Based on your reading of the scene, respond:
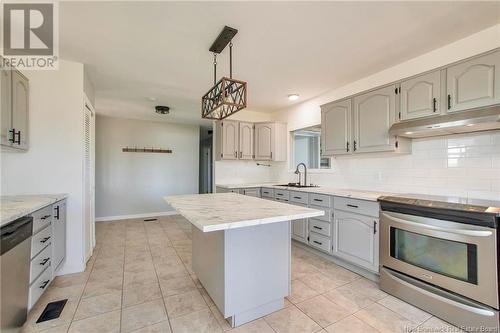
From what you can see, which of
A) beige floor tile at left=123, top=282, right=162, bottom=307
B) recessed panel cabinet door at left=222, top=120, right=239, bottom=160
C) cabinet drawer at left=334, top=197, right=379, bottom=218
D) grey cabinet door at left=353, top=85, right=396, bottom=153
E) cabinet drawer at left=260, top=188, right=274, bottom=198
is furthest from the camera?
recessed panel cabinet door at left=222, top=120, right=239, bottom=160

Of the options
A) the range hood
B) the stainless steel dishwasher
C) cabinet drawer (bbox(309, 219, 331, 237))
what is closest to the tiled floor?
the stainless steel dishwasher

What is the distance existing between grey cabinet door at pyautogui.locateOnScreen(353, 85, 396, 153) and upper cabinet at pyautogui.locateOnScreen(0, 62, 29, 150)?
12.0 ft

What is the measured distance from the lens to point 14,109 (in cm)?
217

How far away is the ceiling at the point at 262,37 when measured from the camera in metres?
1.77

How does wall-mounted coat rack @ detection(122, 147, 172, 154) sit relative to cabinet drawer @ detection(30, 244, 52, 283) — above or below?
above

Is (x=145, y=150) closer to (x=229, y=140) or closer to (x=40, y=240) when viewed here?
(x=229, y=140)

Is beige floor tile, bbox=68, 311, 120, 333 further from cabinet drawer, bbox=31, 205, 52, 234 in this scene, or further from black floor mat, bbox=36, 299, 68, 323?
cabinet drawer, bbox=31, 205, 52, 234

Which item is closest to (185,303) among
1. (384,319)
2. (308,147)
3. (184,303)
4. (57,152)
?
(184,303)

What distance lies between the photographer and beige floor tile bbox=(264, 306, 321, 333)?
171 cm

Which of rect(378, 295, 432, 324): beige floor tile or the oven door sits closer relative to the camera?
the oven door

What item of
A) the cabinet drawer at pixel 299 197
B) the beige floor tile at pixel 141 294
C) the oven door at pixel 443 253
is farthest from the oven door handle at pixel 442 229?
the beige floor tile at pixel 141 294

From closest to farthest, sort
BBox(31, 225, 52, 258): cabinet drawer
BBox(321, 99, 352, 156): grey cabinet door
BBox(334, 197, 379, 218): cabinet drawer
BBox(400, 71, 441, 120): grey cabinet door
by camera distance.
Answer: BBox(31, 225, 52, 258): cabinet drawer → BBox(400, 71, 441, 120): grey cabinet door → BBox(334, 197, 379, 218): cabinet drawer → BBox(321, 99, 352, 156): grey cabinet door

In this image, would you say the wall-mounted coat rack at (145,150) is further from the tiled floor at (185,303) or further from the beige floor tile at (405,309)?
the beige floor tile at (405,309)

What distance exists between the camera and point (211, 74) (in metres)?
3.02
